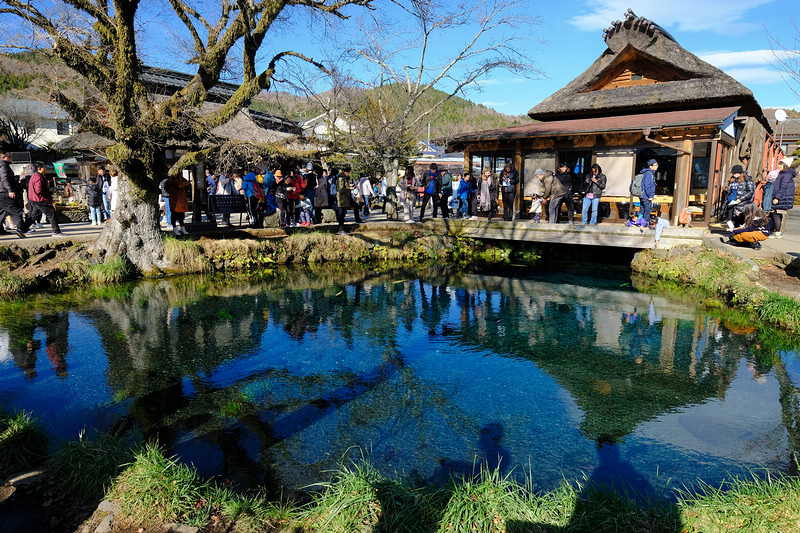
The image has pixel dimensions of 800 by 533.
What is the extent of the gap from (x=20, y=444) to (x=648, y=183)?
12180 mm

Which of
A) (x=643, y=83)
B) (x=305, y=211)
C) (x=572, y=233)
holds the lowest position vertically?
(x=572, y=233)

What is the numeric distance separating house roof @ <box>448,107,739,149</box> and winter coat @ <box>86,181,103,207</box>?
1001 centimetres

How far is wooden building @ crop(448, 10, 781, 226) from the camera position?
12.6 metres

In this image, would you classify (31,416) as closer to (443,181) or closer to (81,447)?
(81,447)

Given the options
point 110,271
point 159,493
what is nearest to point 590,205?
point 110,271

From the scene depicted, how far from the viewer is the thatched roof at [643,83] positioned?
554 inches

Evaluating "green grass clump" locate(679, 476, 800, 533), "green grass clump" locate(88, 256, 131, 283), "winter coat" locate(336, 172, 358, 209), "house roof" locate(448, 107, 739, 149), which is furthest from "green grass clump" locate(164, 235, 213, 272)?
"green grass clump" locate(679, 476, 800, 533)

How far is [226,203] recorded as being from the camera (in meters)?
13.3

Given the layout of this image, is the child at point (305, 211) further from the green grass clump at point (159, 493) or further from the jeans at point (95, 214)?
the green grass clump at point (159, 493)

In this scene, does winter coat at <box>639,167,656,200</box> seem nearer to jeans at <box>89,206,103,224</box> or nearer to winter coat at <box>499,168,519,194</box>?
winter coat at <box>499,168,519,194</box>

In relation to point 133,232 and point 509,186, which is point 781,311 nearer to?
point 509,186

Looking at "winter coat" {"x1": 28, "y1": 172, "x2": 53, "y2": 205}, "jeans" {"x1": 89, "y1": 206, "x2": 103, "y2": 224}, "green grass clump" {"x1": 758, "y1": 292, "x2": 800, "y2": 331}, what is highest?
"winter coat" {"x1": 28, "y1": 172, "x2": 53, "y2": 205}

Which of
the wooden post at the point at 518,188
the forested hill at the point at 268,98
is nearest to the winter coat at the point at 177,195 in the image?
the forested hill at the point at 268,98

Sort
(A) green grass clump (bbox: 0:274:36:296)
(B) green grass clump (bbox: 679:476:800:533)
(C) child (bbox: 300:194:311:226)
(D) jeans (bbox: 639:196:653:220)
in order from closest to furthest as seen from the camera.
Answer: (B) green grass clump (bbox: 679:476:800:533)
(A) green grass clump (bbox: 0:274:36:296)
(D) jeans (bbox: 639:196:653:220)
(C) child (bbox: 300:194:311:226)
